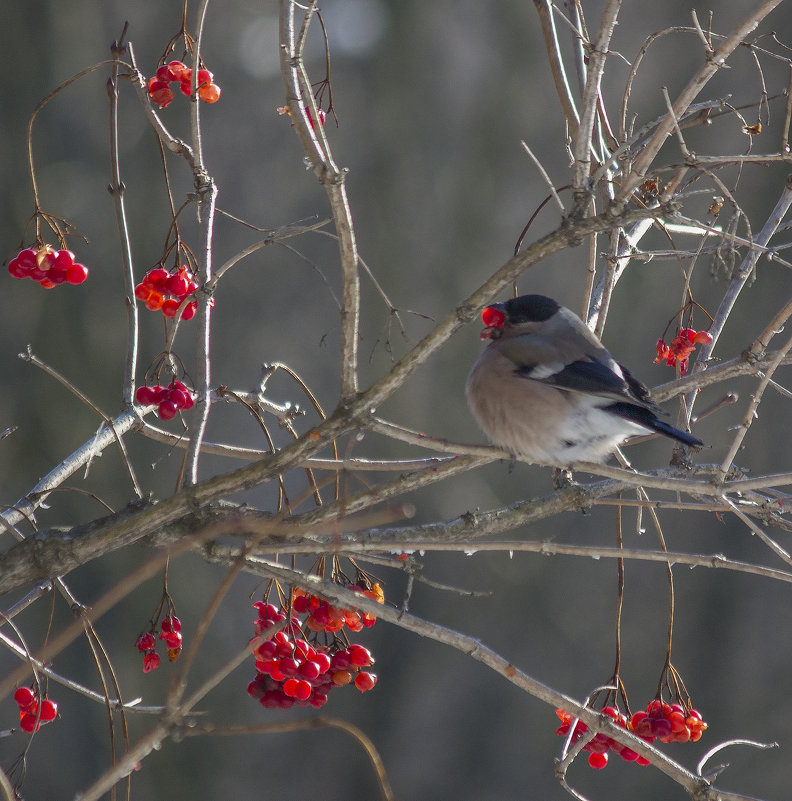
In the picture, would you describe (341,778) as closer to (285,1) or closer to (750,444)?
(750,444)

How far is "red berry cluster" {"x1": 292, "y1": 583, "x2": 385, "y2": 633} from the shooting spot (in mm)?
1738

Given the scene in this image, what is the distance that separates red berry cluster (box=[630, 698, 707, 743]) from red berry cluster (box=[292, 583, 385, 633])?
1.96ft

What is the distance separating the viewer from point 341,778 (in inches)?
212

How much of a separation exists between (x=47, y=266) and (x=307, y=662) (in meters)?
1.02

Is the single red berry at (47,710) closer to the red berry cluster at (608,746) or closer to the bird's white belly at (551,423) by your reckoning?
the red berry cluster at (608,746)

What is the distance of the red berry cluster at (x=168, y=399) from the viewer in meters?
1.84

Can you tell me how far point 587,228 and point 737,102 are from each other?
435 centimetres

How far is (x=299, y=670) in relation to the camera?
5.51 ft

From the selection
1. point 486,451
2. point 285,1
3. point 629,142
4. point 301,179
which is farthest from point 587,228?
point 301,179

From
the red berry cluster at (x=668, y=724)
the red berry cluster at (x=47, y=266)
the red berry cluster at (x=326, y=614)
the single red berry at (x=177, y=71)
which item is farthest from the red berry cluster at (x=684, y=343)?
the red berry cluster at (x=47, y=266)

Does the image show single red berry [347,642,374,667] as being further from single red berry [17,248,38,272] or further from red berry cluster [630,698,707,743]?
single red berry [17,248,38,272]

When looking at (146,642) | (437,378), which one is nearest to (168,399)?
(146,642)

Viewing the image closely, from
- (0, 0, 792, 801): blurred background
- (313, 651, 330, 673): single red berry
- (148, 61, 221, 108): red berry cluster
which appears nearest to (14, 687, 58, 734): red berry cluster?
(313, 651, 330, 673): single red berry

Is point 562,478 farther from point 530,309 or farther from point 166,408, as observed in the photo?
point 166,408
